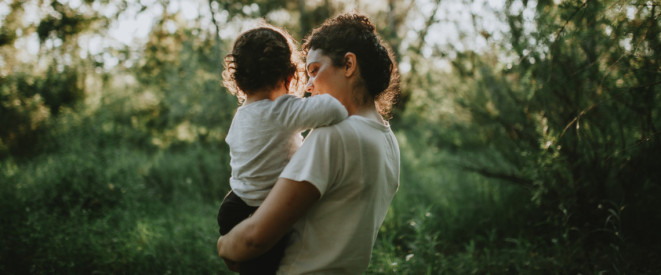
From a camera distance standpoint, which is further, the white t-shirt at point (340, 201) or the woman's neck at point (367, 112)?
the woman's neck at point (367, 112)

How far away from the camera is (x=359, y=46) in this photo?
1521 mm

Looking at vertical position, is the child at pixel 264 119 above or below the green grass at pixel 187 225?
above

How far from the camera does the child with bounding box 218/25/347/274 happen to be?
1421mm

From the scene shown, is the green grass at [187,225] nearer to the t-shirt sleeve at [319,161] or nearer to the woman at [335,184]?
the woman at [335,184]

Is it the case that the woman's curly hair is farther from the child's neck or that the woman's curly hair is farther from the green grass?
the green grass

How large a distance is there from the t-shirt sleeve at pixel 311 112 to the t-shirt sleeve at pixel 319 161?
0.19ft

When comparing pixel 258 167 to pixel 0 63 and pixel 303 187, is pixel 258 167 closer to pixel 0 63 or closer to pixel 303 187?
pixel 303 187

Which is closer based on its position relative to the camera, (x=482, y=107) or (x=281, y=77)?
(x=281, y=77)

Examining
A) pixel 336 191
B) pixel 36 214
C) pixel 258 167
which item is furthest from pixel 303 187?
pixel 36 214

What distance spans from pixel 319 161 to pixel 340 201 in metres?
0.19

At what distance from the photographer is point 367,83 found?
1582 millimetres

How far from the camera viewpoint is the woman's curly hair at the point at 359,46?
4.95ft

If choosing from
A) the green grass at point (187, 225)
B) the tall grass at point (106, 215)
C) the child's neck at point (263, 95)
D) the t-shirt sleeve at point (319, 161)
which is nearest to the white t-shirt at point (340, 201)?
the t-shirt sleeve at point (319, 161)

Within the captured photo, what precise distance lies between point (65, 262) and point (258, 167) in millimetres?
2761
